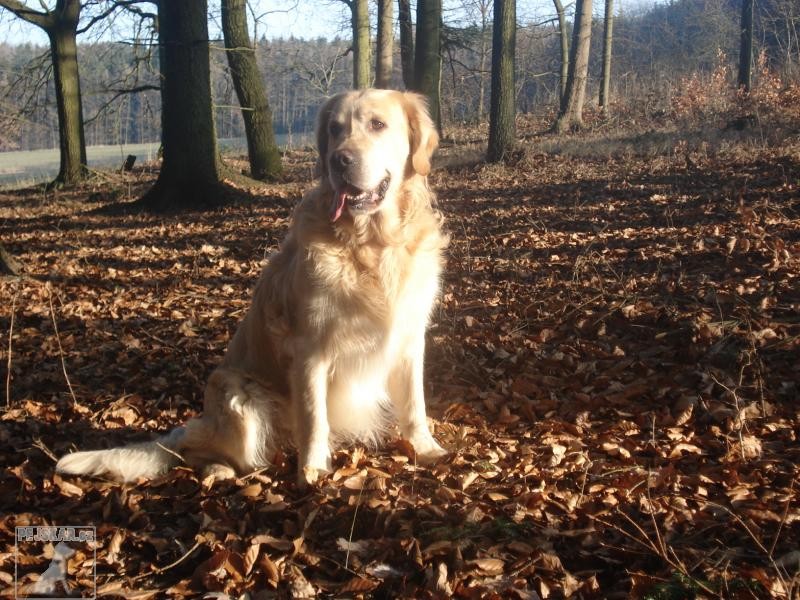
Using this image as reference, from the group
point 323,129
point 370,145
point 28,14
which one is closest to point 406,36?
point 28,14

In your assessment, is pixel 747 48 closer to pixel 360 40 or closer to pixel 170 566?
pixel 360 40

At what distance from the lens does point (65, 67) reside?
1537 cm

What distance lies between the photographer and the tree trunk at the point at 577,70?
18781mm

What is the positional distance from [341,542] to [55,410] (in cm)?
248

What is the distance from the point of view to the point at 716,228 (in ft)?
21.4

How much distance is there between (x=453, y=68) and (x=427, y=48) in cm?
655

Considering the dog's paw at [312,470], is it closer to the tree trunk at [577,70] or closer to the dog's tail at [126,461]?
the dog's tail at [126,461]

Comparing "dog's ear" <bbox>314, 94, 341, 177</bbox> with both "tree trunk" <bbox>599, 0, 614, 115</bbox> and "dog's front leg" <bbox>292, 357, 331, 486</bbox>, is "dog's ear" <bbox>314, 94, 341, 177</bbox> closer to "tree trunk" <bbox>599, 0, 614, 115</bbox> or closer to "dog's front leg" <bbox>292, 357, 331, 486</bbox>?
"dog's front leg" <bbox>292, 357, 331, 486</bbox>

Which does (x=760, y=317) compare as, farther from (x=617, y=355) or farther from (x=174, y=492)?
(x=174, y=492)

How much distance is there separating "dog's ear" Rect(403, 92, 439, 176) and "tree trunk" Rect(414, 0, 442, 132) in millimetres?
10590

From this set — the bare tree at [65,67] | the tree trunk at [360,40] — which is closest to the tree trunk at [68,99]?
the bare tree at [65,67]

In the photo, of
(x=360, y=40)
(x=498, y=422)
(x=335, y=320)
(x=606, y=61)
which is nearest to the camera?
(x=335, y=320)

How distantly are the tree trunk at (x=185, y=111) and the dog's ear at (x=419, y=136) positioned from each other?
6802mm

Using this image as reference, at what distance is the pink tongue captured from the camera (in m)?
3.14
